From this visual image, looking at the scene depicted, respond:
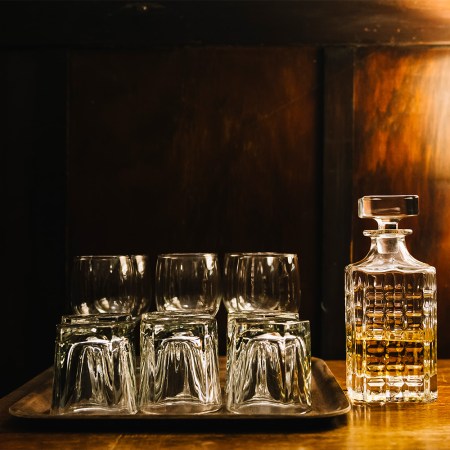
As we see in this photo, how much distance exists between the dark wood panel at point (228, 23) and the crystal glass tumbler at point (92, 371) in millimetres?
983

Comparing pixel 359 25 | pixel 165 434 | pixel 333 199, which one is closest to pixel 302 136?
pixel 333 199

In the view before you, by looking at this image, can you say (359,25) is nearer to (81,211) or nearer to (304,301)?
(304,301)

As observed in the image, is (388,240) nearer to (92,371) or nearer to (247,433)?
(247,433)

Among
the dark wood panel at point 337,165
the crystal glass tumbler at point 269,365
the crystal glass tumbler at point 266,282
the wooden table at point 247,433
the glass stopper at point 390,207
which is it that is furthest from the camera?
the dark wood panel at point 337,165

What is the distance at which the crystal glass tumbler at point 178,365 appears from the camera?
1.18 m

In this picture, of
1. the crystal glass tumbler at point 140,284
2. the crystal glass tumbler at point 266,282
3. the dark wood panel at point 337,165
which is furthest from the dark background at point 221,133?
the crystal glass tumbler at point 266,282

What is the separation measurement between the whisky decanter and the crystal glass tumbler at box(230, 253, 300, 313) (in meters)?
0.13

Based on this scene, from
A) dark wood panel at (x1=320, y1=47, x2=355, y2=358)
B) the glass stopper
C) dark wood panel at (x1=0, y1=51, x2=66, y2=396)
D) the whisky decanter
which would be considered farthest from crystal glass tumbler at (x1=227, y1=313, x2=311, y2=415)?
dark wood panel at (x1=0, y1=51, x2=66, y2=396)

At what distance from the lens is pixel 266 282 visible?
4.57 feet

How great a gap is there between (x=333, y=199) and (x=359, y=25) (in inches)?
18.5

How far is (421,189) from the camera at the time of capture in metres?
1.91

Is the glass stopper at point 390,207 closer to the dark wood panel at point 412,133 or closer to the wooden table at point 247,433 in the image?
the wooden table at point 247,433

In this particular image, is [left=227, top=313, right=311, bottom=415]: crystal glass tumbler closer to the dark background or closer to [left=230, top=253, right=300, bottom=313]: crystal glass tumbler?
[left=230, top=253, right=300, bottom=313]: crystal glass tumbler

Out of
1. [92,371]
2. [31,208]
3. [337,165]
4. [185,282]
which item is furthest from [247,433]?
[31,208]
